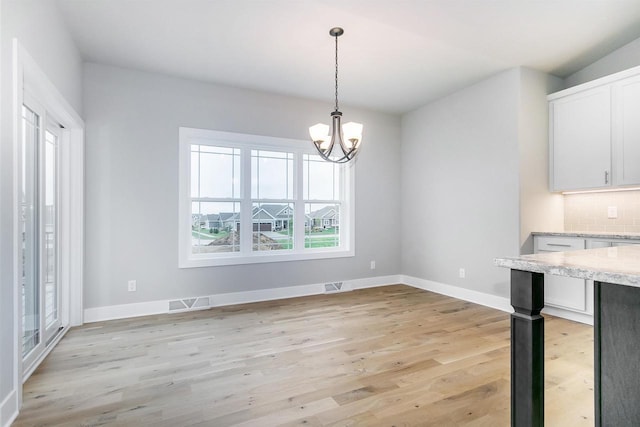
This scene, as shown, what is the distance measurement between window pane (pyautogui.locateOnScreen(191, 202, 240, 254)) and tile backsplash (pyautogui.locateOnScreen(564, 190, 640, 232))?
13.6ft

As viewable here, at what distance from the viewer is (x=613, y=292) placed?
3.94 feet

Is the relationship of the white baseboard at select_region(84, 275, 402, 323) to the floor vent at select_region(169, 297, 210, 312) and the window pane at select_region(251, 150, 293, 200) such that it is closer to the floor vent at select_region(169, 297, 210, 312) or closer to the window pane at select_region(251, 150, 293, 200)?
the floor vent at select_region(169, 297, 210, 312)

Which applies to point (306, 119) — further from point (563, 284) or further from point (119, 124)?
point (563, 284)

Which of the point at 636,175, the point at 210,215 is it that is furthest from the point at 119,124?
the point at 636,175

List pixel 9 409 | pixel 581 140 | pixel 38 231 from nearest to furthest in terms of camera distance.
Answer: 1. pixel 9 409
2. pixel 38 231
3. pixel 581 140

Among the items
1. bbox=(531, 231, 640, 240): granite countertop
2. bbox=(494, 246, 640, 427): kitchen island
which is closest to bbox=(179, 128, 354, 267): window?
bbox=(531, 231, 640, 240): granite countertop

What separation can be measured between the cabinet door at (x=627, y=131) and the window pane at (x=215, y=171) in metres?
4.20

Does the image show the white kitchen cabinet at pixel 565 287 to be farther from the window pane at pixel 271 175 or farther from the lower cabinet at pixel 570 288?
the window pane at pixel 271 175

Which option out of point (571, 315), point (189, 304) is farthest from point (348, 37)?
point (571, 315)

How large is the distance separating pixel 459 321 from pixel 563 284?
1.19 m

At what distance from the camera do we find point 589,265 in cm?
109

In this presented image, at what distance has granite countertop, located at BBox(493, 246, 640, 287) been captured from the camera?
0.96m

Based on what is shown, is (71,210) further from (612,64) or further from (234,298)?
(612,64)

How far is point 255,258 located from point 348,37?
2771 millimetres
